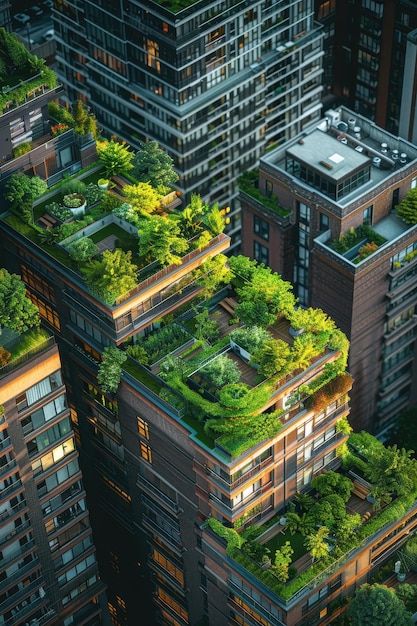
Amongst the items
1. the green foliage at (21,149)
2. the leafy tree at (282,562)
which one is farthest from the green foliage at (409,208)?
the leafy tree at (282,562)

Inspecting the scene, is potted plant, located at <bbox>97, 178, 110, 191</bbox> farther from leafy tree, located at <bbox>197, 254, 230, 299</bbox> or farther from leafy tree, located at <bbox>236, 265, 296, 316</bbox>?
leafy tree, located at <bbox>236, 265, 296, 316</bbox>

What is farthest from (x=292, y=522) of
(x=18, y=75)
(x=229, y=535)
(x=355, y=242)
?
(x=18, y=75)

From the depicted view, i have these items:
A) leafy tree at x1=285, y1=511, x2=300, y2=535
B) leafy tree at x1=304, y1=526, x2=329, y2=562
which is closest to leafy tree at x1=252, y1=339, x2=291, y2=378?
leafy tree at x1=285, y1=511, x2=300, y2=535

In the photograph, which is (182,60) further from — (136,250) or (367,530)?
(367,530)

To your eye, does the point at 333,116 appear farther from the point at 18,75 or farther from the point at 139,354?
the point at 139,354

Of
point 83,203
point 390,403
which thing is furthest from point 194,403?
point 390,403

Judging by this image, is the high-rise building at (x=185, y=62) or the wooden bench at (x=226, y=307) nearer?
A: the wooden bench at (x=226, y=307)

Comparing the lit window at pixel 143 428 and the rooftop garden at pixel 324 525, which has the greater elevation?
the lit window at pixel 143 428

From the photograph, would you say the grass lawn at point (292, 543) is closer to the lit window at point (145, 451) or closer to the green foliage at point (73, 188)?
the lit window at point (145, 451)
